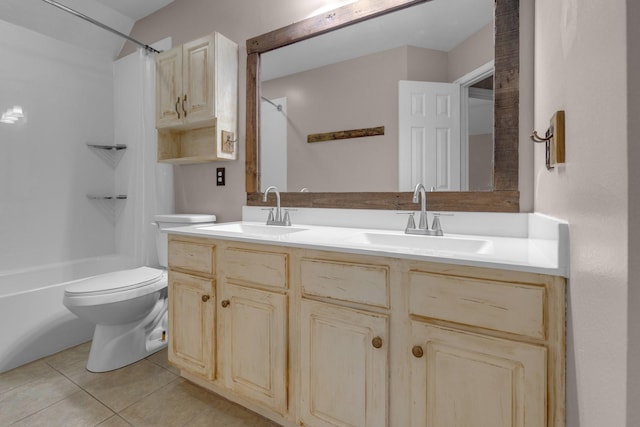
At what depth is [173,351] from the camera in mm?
1631

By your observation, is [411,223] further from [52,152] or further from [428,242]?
[52,152]

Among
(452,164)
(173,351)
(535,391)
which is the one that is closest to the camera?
(535,391)

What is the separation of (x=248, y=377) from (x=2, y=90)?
266 centimetres

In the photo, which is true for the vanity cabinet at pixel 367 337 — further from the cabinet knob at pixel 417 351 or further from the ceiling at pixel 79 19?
the ceiling at pixel 79 19

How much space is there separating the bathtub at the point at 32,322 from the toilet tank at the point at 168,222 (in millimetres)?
587

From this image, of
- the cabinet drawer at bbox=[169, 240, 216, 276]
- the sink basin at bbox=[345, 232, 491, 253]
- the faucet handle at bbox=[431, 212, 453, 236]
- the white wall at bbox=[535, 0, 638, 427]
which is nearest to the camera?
the white wall at bbox=[535, 0, 638, 427]

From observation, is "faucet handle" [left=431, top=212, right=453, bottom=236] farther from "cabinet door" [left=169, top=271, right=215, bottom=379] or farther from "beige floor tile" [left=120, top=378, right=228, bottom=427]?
"beige floor tile" [left=120, top=378, right=228, bottom=427]

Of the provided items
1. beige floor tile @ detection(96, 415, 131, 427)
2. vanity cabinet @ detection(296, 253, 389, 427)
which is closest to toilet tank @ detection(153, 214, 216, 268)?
beige floor tile @ detection(96, 415, 131, 427)

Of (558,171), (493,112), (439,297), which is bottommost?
(439,297)

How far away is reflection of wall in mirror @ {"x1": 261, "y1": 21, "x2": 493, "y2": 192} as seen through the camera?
1.48 meters

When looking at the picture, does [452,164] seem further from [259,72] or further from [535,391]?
[259,72]

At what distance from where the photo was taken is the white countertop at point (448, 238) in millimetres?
842

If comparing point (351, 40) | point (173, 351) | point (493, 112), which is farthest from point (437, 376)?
point (351, 40)

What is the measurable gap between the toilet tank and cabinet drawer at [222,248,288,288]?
0.82 m
